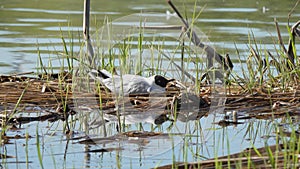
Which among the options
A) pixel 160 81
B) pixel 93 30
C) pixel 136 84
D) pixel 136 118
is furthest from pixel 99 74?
pixel 93 30

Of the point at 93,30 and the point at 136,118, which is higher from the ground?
the point at 93,30

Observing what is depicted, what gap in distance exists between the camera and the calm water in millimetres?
3719

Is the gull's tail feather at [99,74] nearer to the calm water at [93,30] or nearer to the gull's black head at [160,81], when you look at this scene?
the gull's black head at [160,81]

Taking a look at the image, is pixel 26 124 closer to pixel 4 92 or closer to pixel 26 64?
pixel 4 92

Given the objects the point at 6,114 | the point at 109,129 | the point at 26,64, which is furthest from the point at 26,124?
the point at 26,64

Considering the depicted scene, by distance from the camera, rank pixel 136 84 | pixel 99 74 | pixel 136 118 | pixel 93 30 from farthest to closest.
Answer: pixel 93 30 → pixel 99 74 → pixel 136 84 → pixel 136 118

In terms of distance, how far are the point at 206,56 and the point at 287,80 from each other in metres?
0.61

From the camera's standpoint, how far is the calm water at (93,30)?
3719 millimetres

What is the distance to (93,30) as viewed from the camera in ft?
28.9

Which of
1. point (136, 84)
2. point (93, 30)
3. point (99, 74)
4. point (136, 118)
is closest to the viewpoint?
point (136, 118)

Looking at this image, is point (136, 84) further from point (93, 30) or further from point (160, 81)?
point (93, 30)

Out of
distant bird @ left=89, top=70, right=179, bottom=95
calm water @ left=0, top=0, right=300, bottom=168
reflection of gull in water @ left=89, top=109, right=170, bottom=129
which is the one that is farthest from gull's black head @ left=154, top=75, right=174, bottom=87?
calm water @ left=0, top=0, right=300, bottom=168

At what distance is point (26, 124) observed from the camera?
4.44 meters

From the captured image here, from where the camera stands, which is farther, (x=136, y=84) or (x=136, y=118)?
(x=136, y=84)
